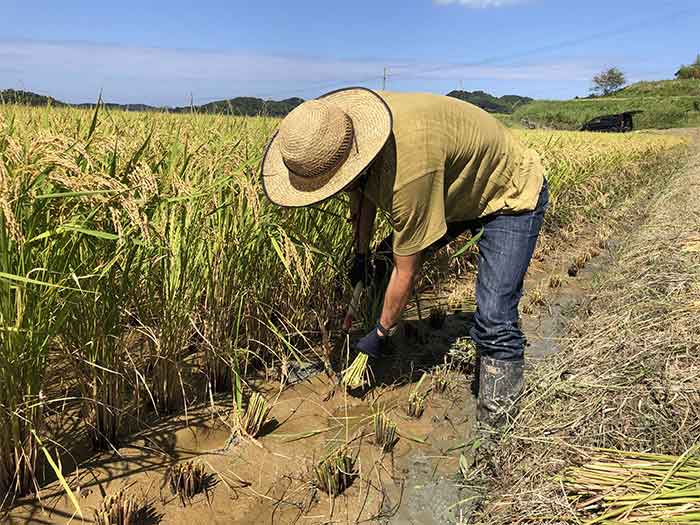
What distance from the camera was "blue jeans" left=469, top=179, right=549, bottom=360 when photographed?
195 cm

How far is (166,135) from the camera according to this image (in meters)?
2.96

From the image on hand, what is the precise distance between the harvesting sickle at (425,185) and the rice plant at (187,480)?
78cm

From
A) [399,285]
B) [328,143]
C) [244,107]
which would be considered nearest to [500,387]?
[399,285]

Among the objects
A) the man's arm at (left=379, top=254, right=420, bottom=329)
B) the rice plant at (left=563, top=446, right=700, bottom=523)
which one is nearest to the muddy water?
the rice plant at (left=563, top=446, right=700, bottom=523)

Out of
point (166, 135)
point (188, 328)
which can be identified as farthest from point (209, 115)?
point (188, 328)

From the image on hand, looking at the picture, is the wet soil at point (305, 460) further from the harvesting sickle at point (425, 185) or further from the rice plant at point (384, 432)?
the harvesting sickle at point (425, 185)

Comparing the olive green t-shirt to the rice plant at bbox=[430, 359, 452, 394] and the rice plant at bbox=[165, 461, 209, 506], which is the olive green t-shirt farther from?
the rice plant at bbox=[165, 461, 209, 506]

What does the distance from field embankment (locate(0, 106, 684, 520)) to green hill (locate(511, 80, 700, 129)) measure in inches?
1272

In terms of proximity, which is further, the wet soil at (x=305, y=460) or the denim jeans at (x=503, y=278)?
the denim jeans at (x=503, y=278)

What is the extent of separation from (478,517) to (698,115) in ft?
140

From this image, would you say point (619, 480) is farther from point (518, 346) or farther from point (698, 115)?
point (698, 115)

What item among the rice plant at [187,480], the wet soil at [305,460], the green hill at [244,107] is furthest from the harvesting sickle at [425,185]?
the green hill at [244,107]

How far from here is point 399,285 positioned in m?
1.80

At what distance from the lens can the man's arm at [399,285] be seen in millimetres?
1746
